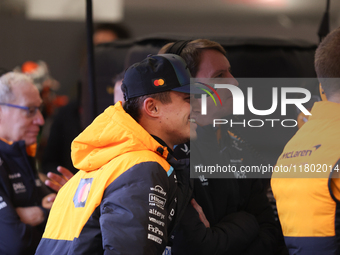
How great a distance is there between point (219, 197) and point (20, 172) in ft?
3.21

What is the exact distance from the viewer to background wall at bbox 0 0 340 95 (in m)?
2.73

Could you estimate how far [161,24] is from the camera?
305 cm

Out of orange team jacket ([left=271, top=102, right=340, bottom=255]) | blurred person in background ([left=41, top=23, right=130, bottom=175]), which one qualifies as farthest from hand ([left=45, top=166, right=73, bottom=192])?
orange team jacket ([left=271, top=102, right=340, bottom=255])

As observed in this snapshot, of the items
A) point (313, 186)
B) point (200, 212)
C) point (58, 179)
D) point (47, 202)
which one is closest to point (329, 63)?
point (313, 186)

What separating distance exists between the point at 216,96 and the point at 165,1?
6.13 ft

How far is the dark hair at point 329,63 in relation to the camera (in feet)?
3.68

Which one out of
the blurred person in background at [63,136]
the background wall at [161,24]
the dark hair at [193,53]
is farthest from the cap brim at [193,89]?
the background wall at [161,24]

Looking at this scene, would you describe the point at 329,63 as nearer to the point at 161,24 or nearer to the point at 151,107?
the point at 151,107

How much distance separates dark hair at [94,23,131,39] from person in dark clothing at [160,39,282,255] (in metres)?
1.64

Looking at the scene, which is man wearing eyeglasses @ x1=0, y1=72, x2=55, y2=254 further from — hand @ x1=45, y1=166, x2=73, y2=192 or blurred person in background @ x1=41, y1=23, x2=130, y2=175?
blurred person in background @ x1=41, y1=23, x2=130, y2=175

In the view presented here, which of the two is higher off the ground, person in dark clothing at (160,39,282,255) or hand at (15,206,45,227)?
person in dark clothing at (160,39,282,255)

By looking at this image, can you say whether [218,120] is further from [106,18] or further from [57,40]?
[57,40]

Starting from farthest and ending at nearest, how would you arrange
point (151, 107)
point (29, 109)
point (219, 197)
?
point (29, 109) < point (219, 197) < point (151, 107)

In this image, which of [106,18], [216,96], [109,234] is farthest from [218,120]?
[106,18]
